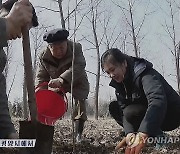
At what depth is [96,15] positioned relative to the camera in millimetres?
15406

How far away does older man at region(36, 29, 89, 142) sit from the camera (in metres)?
3.43

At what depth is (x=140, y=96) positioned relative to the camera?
2639 millimetres

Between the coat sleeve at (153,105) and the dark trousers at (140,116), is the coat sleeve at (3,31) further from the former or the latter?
the dark trousers at (140,116)

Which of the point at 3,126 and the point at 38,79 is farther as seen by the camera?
the point at 38,79

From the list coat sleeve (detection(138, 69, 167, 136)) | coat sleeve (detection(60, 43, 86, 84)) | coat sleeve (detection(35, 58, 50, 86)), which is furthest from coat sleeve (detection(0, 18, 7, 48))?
coat sleeve (detection(35, 58, 50, 86))

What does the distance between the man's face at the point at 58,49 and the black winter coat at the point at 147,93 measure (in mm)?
874

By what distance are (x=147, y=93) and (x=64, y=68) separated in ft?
4.88

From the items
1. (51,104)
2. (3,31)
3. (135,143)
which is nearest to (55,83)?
(51,104)

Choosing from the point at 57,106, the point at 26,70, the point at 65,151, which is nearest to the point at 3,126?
the point at 26,70

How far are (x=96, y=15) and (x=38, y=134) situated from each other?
14.1 metres

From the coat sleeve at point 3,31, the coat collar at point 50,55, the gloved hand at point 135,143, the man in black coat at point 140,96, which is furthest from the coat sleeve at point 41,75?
the coat sleeve at point 3,31

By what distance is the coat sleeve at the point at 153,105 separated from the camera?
211 centimetres

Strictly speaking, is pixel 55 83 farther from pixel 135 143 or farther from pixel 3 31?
pixel 3 31

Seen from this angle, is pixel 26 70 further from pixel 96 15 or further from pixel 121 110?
pixel 96 15
